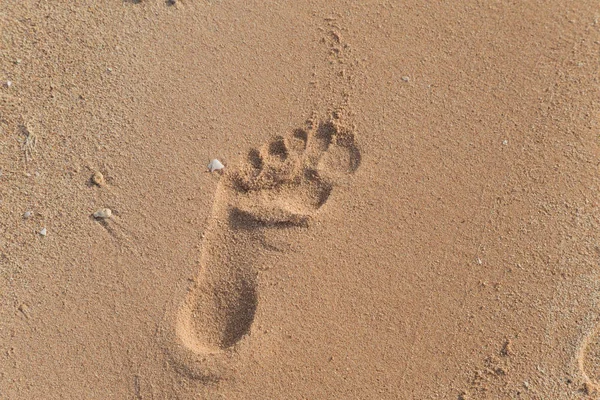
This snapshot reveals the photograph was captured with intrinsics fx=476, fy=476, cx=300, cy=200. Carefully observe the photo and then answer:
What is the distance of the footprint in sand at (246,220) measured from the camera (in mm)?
2203

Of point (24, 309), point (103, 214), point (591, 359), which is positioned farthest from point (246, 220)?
point (591, 359)

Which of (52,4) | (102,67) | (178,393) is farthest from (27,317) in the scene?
(52,4)

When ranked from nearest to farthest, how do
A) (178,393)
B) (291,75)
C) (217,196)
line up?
(178,393) < (217,196) < (291,75)

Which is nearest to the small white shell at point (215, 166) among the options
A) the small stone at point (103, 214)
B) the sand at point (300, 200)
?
the sand at point (300, 200)

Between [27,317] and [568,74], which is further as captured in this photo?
[568,74]

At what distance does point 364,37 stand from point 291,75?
45 cm

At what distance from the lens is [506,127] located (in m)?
2.43

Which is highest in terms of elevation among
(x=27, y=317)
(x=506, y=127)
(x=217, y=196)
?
(x=506, y=127)

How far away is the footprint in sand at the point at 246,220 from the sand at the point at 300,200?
0.03 feet

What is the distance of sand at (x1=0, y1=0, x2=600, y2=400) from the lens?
2186 millimetres

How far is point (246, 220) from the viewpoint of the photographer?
2.31 meters

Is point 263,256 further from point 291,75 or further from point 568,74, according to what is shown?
point 568,74

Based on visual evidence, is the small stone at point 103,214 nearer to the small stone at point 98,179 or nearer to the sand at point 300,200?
the sand at point 300,200

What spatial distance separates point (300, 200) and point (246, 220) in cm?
28
